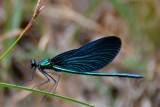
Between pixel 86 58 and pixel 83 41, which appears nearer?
pixel 86 58

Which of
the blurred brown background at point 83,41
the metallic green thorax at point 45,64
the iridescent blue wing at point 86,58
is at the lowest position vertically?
the metallic green thorax at point 45,64

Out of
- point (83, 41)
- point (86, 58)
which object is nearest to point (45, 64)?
point (86, 58)

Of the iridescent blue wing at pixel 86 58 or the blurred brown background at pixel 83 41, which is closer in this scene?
the iridescent blue wing at pixel 86 58

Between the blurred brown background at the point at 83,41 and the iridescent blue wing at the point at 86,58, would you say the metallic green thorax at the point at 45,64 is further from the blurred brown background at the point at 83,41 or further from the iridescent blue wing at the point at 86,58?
the blurred brown background at the point at 83,41

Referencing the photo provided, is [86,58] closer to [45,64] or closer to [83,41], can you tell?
[45,64]

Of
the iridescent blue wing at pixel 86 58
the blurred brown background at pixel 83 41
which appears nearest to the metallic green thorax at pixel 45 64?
the iridescent blue wing at pixel 86 58

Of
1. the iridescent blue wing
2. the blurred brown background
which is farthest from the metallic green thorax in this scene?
the blurred brown background

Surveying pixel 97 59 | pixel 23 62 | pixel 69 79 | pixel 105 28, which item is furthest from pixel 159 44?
pixel 97 59

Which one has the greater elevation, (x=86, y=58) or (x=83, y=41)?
(x=83, y=41)
